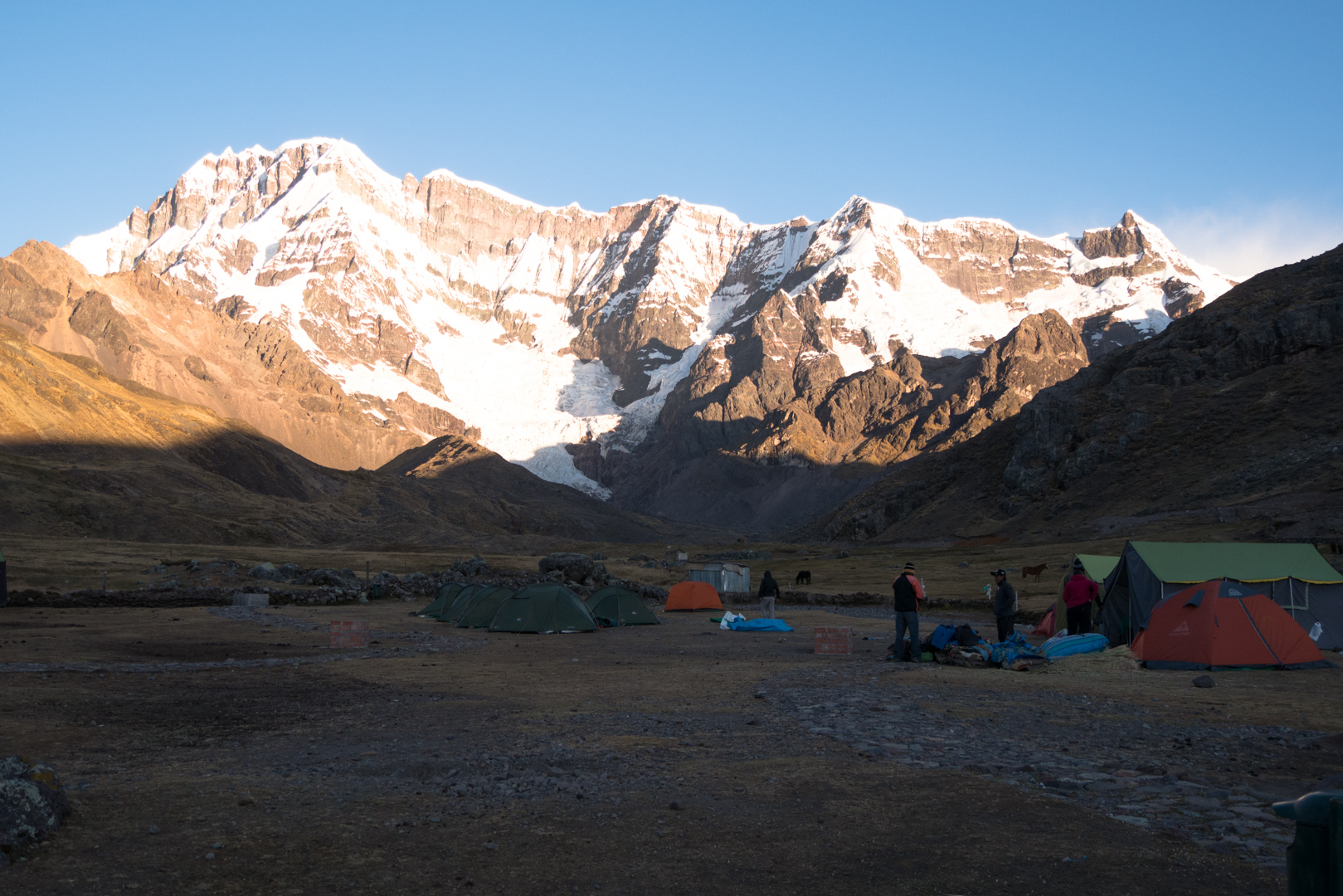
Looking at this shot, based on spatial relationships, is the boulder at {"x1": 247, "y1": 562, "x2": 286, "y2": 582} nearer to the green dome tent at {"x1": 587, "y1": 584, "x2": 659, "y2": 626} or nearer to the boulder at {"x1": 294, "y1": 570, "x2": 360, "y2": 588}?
the boulder at {"x1": 294, "y1": 570, "x2": 360, "y2": 588}

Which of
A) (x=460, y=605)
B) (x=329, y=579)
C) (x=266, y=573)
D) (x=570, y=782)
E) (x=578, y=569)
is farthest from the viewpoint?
(x=578, y=569)

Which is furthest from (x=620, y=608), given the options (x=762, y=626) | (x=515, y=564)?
(x=515, y=564)

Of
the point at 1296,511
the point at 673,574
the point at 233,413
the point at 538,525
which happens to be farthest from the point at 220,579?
the point at 233,413

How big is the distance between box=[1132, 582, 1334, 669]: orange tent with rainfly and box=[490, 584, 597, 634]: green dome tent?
17.5 m

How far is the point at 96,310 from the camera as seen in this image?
185000 mm

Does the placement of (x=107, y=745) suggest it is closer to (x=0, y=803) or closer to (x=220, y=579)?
(x=0, y=803)

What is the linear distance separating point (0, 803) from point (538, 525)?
6581 inches

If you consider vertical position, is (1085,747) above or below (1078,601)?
below

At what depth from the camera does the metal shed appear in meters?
53.9

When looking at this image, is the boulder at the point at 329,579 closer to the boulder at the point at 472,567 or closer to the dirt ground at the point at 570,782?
the boulder at the point at 472,567

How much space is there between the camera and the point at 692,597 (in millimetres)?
44469

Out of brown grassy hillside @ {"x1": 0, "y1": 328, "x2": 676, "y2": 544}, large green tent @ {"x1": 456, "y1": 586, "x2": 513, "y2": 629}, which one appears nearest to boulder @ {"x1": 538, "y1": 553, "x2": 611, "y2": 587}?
large green tent @ {"x1": 456, "y1": 586, "x2": 513, "y2": 629}

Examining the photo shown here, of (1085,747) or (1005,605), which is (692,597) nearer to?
(1005,605)

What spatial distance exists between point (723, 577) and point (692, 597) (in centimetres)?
980
